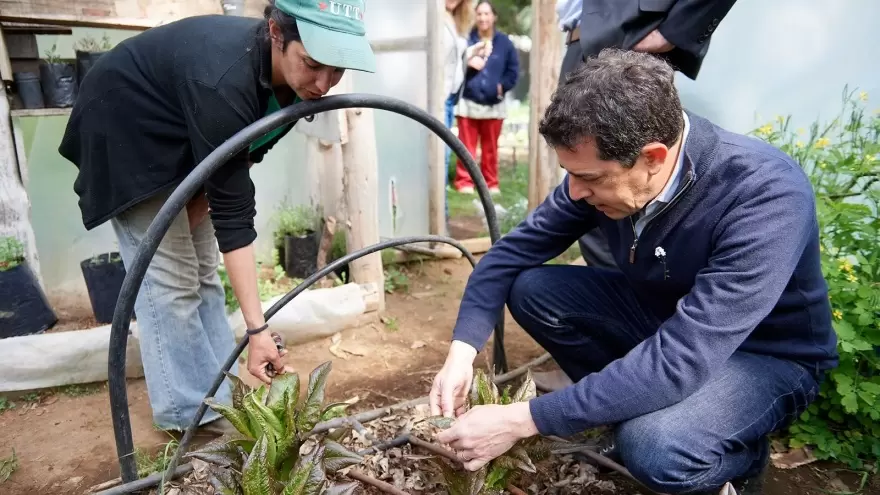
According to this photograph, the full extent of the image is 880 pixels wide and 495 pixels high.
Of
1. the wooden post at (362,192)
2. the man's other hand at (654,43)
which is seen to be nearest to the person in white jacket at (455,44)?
the wooden post at (362,192)

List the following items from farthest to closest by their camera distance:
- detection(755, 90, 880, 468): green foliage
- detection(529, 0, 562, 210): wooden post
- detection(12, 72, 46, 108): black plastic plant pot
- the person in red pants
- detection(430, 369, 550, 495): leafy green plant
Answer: the person in red pants
detection(529, 0, 562, 210): wooden post
detection(12, 72, 46, 108): black plastic plant pot
detection(755, 90, 880, 468): green foliage
detection(430, 369, 550, 495): leafy green plant

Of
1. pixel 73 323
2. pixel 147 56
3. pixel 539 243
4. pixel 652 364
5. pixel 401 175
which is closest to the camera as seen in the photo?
pixel 652 364

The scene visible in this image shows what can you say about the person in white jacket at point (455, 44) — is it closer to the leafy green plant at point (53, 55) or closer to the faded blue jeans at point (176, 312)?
the leafy green plant at point (53, 55)

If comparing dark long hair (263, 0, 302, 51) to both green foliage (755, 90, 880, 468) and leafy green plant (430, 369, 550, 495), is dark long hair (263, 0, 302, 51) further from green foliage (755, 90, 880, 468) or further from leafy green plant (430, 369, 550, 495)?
green foliage (755, 90, 880, 468)

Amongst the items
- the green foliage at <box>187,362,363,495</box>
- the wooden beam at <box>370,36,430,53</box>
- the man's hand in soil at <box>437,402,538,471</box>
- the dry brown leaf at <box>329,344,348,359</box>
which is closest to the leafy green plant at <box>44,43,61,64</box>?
the wooden beam at <box>370,36,430,53</box>

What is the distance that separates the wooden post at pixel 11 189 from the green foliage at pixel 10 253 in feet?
0.13

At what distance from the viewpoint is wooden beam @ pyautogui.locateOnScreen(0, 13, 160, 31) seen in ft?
9.29

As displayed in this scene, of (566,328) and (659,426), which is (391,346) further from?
(659,426)

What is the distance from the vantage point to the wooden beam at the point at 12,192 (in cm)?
289

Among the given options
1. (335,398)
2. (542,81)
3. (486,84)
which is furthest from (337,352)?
(486,84)

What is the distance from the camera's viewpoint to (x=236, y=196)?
5.63 feet

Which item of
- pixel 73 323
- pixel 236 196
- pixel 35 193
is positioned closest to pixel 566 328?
pixel 236 196

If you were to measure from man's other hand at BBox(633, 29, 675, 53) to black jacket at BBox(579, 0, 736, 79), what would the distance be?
0.7 inches

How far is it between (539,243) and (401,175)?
2.55 meters
